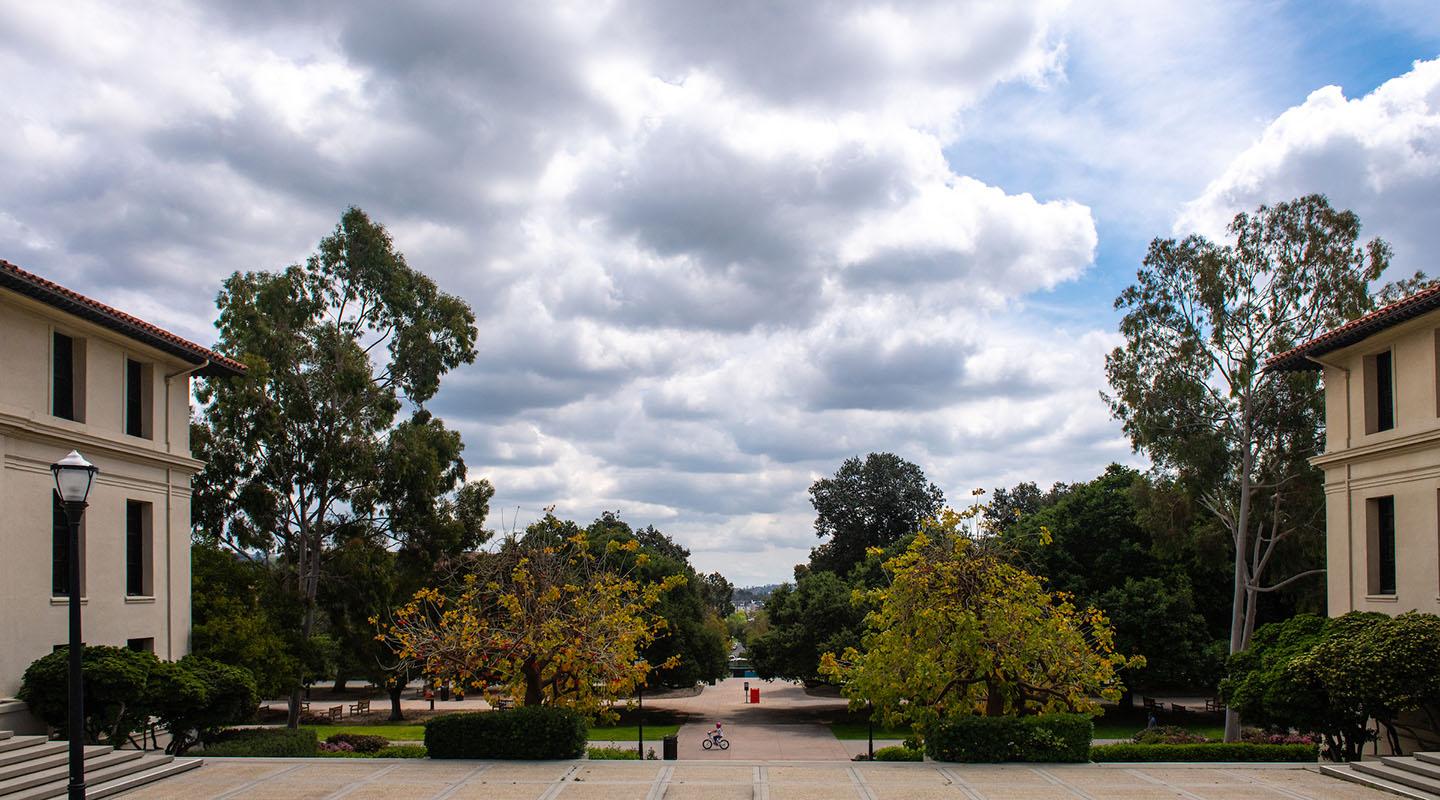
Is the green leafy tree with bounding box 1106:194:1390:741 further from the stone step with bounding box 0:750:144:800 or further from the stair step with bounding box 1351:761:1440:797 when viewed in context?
the stone step with bounding box 0:750:144:800

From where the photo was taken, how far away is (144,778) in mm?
15523

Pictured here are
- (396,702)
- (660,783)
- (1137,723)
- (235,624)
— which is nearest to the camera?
(660,783)

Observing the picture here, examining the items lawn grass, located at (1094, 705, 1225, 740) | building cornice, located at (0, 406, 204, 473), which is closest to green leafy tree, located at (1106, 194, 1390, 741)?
lawn grass, located at (1094, 705, 1225, 740)

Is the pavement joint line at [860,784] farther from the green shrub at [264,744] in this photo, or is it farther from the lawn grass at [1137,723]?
the lawn grass at [1137,723]

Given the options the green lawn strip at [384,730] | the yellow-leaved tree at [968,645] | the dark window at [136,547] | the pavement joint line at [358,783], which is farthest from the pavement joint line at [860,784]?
the green lawn strip at [384,730]

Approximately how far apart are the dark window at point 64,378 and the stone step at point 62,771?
6980 millimetres

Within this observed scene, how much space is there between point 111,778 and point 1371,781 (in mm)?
19350

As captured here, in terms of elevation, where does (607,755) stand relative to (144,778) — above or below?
below

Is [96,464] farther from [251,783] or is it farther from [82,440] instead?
[251,783]

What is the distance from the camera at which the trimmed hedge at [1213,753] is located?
19172 mm

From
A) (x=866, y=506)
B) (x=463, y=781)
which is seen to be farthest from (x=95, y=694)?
(x=866, y=506)

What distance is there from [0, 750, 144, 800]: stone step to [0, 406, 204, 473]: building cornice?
19.3 feet

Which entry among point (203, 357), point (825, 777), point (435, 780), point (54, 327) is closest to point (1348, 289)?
point (825, 777)

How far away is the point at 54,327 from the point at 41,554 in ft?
14.0
